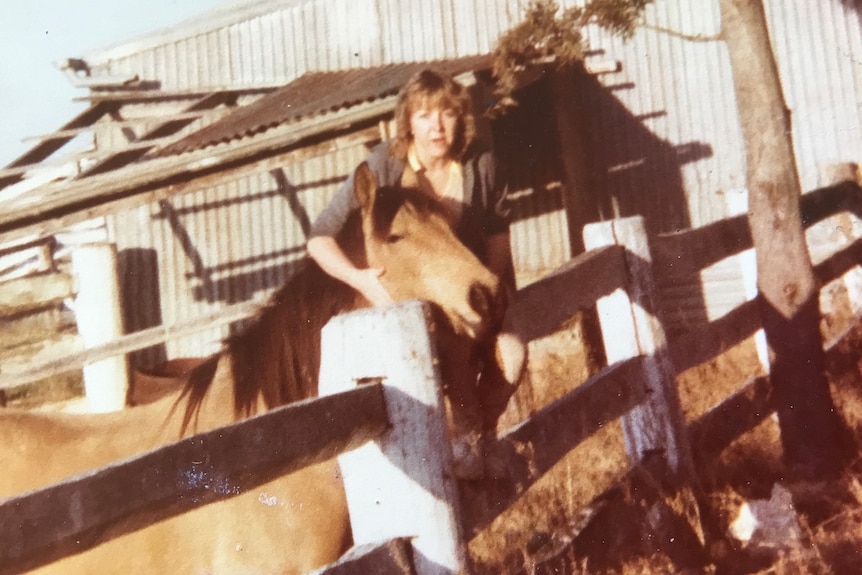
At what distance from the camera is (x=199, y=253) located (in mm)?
9797

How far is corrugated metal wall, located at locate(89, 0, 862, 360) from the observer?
7465 mm

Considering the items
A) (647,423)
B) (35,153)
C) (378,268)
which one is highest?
(35,153)

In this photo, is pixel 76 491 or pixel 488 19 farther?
pixel 488 19

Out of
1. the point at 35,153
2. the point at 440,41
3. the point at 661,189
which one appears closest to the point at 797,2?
the point at 661,189

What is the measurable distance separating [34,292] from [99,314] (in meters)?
0.58

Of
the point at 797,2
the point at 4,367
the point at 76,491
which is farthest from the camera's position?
the point at 797,2

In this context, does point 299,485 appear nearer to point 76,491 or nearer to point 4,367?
point 76,491

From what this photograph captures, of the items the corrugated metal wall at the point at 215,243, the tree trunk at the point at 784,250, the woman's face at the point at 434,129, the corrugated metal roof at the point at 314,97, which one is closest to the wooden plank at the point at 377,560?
the woman's face at the point at 434,129

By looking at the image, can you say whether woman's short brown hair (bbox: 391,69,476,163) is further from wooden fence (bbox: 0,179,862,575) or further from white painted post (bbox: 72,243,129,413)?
white painted post (bbox: 72,243,129,413)

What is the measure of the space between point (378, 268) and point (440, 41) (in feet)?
25.5

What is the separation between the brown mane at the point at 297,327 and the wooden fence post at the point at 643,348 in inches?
37.1

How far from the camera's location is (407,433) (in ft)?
5.18

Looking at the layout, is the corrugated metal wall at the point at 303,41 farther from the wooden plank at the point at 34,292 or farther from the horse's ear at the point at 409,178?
the horse's ear at the point at 409,178

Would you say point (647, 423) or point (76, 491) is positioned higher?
point (76, 491)
